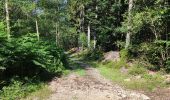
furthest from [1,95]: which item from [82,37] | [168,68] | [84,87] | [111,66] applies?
[82,37]

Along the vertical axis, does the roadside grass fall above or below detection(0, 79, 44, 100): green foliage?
below

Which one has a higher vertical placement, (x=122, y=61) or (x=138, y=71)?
(x=122, y=61)

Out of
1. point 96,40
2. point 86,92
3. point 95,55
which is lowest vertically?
point 95,55

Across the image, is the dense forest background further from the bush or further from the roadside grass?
the roadside grass

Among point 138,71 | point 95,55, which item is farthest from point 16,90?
point 95,55

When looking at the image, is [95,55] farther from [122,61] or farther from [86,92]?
[86,92]

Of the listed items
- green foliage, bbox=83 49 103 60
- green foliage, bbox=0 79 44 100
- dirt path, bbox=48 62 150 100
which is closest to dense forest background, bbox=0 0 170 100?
green foliage, bbox=0 79 44 100

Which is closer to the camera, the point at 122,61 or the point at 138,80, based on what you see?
the point at 138,80

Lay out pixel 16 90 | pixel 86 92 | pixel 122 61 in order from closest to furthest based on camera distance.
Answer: pixel 16 90, pixel 86 92, pixel 122 61

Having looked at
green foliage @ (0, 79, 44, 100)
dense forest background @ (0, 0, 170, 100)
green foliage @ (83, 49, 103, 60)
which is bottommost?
green foliage @ (83, 49, 103, 60)

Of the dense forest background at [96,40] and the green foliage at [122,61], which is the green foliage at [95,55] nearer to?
the dense forest background at [96,40]

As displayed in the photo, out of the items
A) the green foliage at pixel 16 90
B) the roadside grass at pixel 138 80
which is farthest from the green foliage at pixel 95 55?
the green foliage at pixel 16 90

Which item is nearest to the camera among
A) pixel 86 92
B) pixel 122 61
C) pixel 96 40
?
pixel 86 92

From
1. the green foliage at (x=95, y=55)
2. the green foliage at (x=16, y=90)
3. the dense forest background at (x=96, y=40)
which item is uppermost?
the dense forest background at (x=96, y=40)
